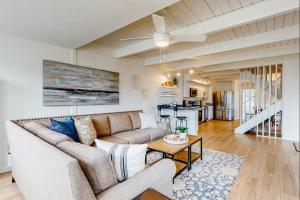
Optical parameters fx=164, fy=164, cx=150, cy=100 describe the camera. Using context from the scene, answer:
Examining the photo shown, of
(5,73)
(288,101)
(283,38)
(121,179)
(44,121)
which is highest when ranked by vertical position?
(283,38)

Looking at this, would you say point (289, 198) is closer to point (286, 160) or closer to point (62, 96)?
point (286, 160)

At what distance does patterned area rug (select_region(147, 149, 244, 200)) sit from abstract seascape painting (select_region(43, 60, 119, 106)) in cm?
169

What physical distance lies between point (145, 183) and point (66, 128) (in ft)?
5.44

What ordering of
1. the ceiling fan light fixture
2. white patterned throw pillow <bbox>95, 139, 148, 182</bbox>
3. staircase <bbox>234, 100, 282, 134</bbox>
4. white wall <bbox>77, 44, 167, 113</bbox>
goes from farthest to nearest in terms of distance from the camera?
staircase <bbox>234, 100, 282, 134</bbox>
white wall <bbox>77, 44, 167, 113</bbox>
the ceiling fan light fixture
white patterned throw pillow <bbox>95, 139, 148, 182</bbox>

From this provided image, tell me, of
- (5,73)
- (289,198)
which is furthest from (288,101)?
(5,73)

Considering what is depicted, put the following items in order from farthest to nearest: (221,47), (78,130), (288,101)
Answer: (288,101) < (221,47) < (78,130)

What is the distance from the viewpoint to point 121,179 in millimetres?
1141

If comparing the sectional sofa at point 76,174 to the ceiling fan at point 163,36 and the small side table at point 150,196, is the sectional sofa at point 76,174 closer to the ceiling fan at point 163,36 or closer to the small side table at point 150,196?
the small side table at point 150,196

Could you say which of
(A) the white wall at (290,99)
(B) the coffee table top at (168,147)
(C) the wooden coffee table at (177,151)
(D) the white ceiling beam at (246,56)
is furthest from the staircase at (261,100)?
(B) the coffee table top at (168,147)

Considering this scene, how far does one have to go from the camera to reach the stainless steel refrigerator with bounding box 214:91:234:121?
26.2 feet

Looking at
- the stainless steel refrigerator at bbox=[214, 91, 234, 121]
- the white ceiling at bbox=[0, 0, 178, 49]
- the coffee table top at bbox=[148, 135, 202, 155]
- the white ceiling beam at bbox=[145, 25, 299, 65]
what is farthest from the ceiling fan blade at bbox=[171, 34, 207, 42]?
the stainless steel refrigerator at bbox=[214, 91, 234, 121]

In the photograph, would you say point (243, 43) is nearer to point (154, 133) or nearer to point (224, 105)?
point (154, 133)

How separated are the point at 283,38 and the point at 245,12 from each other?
1.15 metres

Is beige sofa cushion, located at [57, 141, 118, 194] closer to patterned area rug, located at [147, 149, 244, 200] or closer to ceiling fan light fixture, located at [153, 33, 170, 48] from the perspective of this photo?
patterned area rug, located at [147, 149, 244, 200]
